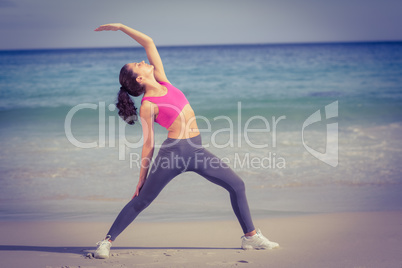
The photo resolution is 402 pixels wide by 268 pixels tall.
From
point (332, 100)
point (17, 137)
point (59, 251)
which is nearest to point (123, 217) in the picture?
point (59, 251)

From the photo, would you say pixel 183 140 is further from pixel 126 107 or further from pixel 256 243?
pixel 256 243

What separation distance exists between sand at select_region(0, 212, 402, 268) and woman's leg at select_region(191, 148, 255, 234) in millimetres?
268

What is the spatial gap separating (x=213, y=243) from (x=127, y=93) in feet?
4.28

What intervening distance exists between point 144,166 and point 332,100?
15.8m

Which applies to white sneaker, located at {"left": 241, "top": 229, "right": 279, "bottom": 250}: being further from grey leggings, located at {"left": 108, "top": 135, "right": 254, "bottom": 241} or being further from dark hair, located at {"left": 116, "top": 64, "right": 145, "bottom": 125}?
dark hair, located at {"left": 116, "top": 64, "right": 145, "bottom": 125}

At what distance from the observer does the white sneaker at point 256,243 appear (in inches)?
132

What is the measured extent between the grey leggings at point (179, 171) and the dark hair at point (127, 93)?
30cm

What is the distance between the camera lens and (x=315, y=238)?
11.9ft

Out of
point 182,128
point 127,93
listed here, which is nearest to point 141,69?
point 127,93

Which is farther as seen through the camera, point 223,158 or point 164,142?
point 223,158

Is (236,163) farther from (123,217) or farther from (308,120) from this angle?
(308,120)

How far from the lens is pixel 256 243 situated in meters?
3.36

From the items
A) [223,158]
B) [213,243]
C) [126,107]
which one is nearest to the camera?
[126,107]

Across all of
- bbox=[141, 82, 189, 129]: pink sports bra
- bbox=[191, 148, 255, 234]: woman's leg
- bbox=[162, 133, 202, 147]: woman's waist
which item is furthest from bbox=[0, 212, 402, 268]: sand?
bbox=[141, 82, 189, 129]: pink sports bra
